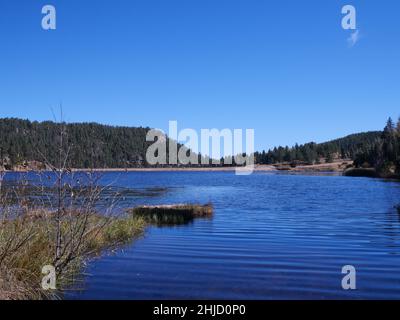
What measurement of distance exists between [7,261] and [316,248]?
1370 cm

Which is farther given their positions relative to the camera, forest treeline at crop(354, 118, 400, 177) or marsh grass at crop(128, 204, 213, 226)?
forest treeline at crop(354, 118, 400, 177)

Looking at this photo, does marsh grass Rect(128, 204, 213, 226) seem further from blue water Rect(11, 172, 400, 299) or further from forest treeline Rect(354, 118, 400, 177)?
forest treeline Rect(354, 118, 400, 177)

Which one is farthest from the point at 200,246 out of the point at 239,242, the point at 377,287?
the point at 377,287

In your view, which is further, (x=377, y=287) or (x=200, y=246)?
(x=200, y=246)

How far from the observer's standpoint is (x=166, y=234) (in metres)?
25.7

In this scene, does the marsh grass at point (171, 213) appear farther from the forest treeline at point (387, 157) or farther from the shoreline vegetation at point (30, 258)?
the forest treeline at point (387, 157)

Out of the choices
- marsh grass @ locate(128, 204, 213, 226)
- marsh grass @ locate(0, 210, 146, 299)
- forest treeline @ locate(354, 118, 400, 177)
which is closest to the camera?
marsh grass @ locate(0, 210, 146, 299)

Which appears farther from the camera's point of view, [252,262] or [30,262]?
[252,262]

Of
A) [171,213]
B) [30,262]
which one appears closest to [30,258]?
[30,262]

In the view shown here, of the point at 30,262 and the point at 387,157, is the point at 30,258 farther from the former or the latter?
the point at 387,157

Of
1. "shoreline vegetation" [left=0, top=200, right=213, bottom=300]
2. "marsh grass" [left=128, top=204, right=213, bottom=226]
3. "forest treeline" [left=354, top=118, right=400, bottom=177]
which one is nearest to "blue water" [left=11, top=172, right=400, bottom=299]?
"shoreline vegetation" [left=0, top=200, right=213, bottom=300]

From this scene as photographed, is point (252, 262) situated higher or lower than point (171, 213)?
lower

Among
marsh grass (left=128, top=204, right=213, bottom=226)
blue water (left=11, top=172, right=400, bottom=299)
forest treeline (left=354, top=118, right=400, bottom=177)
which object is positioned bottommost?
blue water (left=11, top=172, right=400, bottom=299)
